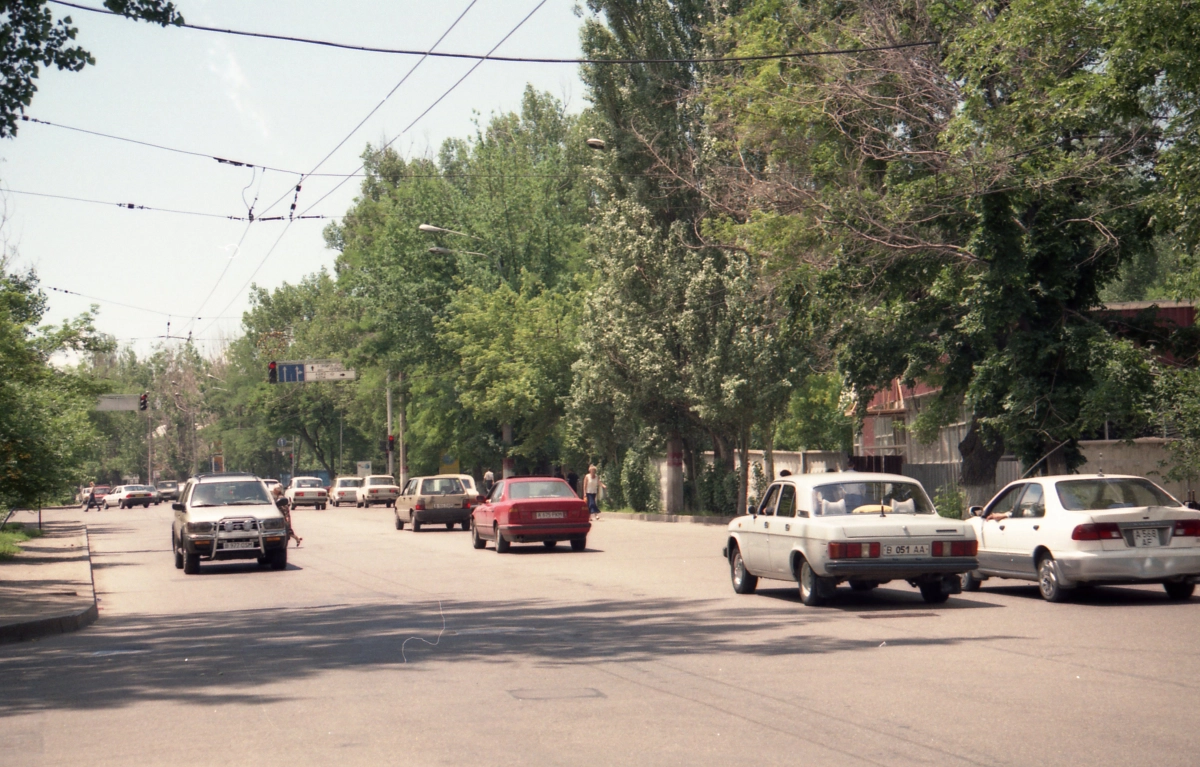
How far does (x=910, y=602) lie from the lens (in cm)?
1572

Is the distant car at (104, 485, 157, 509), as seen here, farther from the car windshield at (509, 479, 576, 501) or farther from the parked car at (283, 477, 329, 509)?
the car windshield at (509, 479, 576, 501)

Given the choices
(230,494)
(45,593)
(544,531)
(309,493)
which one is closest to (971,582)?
(544,531)

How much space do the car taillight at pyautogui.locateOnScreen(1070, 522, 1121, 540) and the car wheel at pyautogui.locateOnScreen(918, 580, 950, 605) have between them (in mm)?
1595

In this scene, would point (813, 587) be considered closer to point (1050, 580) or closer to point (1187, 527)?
point (1050, 580)

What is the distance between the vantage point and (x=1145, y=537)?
1466 centimetres

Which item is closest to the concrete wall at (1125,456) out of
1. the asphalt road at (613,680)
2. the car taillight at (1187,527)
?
the asphalt road at (613,680)

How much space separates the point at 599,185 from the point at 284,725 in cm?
3696

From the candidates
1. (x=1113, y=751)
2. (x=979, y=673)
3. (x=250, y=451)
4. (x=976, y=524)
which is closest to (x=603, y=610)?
(x=976, y=524)

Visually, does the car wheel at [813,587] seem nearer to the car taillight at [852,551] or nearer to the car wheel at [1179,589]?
the car taillight at [852,551]

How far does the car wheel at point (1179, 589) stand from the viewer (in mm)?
15156

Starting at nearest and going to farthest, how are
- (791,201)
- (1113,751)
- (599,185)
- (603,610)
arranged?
(1113,751) → (603,610) → (791,201) → (599,185)

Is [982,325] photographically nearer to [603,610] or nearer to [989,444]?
[989,444]

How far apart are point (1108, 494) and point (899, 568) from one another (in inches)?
112

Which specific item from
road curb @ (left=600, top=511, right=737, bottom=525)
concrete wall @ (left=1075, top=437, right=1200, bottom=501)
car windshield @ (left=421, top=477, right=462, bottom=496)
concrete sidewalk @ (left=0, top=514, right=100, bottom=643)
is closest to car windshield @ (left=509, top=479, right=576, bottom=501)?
concrete sidewalk @ (left=0, top=514, right=100, bottom=643)
